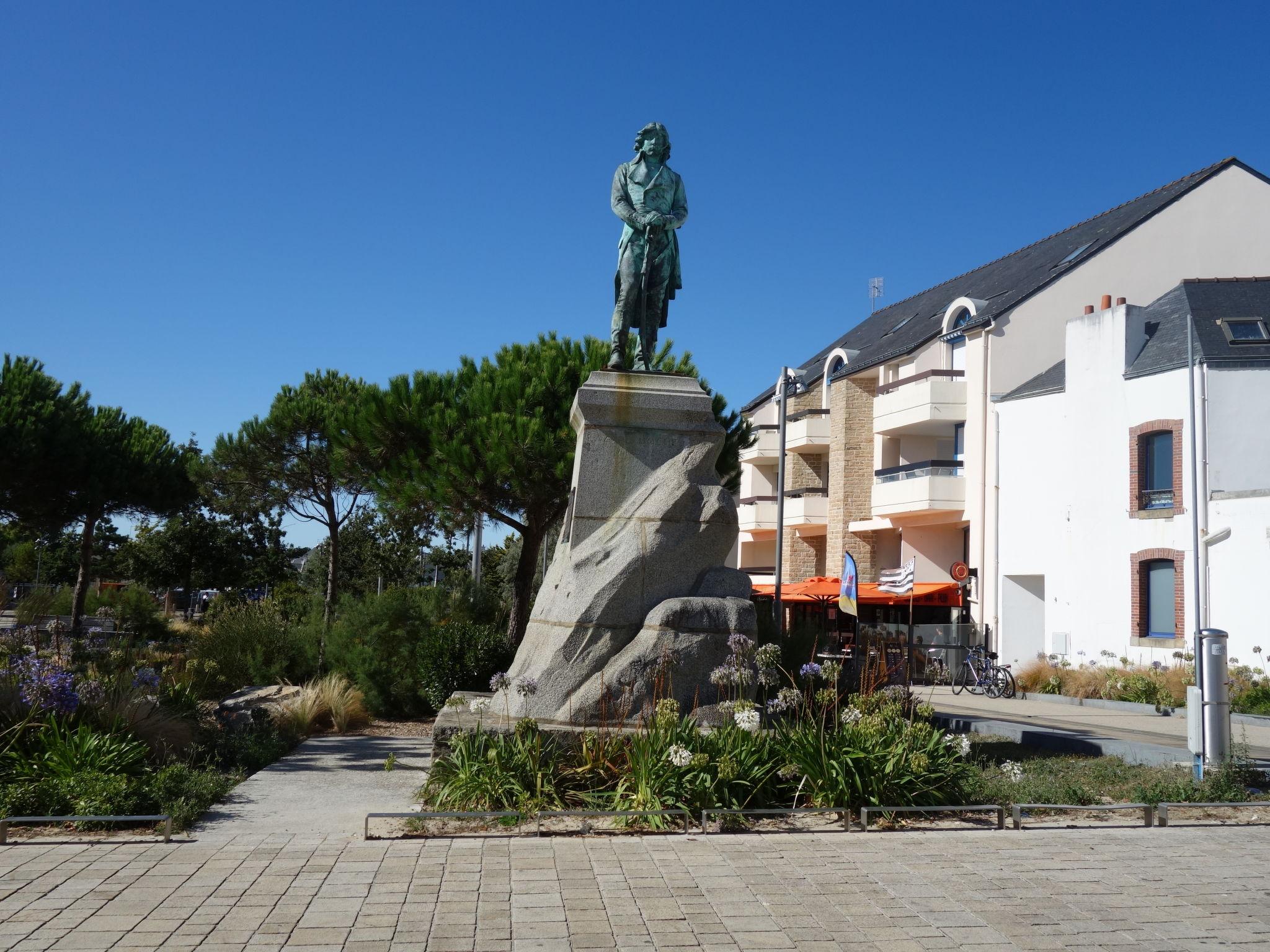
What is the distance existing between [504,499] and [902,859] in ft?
41.7

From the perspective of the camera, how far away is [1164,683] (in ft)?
61.8

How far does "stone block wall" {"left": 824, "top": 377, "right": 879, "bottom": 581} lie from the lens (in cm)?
3369

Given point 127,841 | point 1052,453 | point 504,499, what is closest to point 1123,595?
point 1052,453

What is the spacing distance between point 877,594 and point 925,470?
14.3 feet

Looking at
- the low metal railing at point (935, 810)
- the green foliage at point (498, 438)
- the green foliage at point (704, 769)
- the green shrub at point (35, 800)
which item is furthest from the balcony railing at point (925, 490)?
the green shrub at point (35, 800)

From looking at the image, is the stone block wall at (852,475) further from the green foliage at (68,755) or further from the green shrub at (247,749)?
the green foliage at (68,755)

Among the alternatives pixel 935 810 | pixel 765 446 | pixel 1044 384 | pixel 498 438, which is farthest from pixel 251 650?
pixel 765 446

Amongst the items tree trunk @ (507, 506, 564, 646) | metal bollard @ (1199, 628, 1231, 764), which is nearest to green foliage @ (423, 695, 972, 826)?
metal bollard @ (1199, 628, 1231, 764)

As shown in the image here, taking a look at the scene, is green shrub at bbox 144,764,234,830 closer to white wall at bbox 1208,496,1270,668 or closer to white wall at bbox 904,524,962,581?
white wall at bbox 1208,496,1270,668

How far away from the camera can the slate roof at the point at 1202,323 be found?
856 inches

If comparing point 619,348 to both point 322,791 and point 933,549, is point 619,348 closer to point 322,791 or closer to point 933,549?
point 322,791

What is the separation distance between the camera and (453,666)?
537 inches

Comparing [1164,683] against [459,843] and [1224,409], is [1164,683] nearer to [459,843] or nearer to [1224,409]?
[1224,409]

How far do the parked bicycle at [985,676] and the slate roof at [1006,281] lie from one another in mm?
9401
